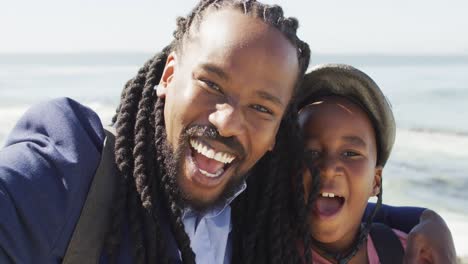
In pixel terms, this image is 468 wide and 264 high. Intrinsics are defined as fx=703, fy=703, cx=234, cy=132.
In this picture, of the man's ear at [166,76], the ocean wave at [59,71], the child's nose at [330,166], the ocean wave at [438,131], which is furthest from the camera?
the ocean wave at [59,71]

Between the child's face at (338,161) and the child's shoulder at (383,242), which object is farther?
the child's shoulder at (383,242)

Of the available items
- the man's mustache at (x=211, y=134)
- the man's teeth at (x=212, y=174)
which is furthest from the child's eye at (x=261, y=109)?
the man's teeth at (x=212, y=174)

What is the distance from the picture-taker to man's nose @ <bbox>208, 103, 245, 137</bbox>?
259 cm

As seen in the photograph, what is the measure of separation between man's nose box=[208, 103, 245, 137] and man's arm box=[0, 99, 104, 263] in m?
0.45

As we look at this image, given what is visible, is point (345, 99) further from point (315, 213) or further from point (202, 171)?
point (202, 171)

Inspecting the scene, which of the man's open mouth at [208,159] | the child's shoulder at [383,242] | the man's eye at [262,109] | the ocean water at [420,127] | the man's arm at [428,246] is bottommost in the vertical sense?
the ocean water at [420,127]

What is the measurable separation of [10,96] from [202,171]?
19802mm

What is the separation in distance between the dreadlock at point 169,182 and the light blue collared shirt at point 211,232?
0.09 m

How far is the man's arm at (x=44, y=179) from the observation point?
7.10 ft

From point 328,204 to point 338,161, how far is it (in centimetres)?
22

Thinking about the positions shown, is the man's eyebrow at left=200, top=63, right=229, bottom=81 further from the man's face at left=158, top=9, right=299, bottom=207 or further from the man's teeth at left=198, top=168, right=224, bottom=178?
the man's teeth at left=198, top=168, right=224, bottom=178

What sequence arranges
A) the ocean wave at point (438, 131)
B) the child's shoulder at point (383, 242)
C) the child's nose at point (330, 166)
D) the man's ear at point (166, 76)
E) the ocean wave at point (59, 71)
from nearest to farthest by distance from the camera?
1. the man's ear at point (166, 76)
2. the child's nose at point (330, 166)
3. the child's shoulder at point (383, 242)
4. the ocean wave at point (438, 131)
5. the ocean wave at point (59, 71)

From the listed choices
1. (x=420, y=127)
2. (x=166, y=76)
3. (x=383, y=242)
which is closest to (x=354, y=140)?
(x=383, y=242)

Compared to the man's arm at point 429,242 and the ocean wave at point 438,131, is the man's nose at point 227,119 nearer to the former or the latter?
the man's arm at point 429,242
